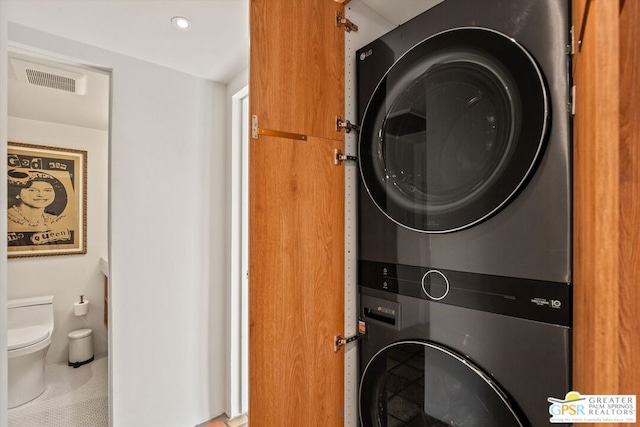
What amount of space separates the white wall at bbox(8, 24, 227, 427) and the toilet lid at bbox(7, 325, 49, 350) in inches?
45.4

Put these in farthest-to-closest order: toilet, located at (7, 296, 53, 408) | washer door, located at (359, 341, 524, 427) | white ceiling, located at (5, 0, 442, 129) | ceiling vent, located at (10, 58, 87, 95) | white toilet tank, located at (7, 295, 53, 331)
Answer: white toilet tank, located at (7, 295, 53, 331) → toilet, located at (7, 296, 53, 408) → ceiling vent, located at (10, 58, 87, 95) → white ceiling, located at (5, 0, 442, 129) → washer door, located at (359, 341, 524, 427)

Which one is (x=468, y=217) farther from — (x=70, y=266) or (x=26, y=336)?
(x=70, y=266)

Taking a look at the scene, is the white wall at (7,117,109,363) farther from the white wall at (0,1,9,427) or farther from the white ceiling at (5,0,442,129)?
the white wall at (0,1,9,427)

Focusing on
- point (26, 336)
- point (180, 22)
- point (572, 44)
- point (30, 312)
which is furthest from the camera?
point (30, 312)

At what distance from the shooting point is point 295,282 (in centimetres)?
107

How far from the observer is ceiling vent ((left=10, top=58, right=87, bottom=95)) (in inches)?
64.1

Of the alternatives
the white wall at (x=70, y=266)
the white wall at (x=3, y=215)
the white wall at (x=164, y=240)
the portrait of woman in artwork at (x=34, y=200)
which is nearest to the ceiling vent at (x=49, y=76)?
the white wall at (x=164, y=240)

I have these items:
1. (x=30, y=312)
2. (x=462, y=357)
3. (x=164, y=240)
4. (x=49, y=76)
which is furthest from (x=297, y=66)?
(x=30, y=312)

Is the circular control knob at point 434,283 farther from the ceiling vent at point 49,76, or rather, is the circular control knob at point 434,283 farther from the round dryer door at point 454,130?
the ceiling vent at point 49,76

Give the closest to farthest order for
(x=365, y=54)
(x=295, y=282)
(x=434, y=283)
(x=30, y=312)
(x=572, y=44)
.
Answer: (x=572, y=44)
(x=434, y=283)
(x=295, y=282)
(x=365, y=54)
(x=30, y=312)

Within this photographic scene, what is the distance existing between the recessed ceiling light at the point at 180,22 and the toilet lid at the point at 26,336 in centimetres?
255

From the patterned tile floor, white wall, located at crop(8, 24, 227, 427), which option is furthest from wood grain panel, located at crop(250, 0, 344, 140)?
the patterned tile floor

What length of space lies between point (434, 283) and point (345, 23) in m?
1.14

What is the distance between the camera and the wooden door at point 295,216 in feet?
3.24
